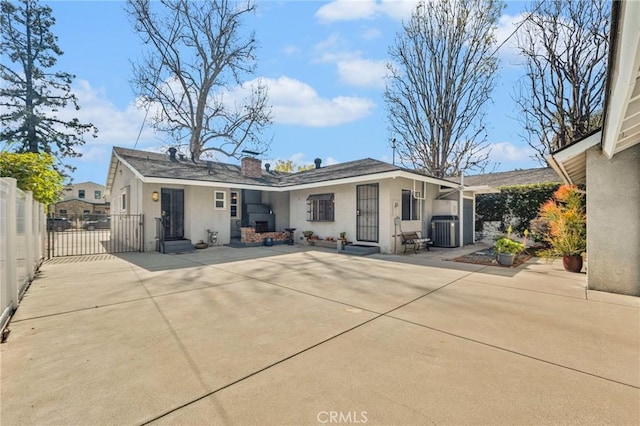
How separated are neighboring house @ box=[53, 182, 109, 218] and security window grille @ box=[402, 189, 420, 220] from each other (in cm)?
3824

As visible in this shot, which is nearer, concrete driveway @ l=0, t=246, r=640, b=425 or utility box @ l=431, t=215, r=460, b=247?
concrete driveway @ l=0, t=246, r=640, b=425

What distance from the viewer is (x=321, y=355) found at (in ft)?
8.75

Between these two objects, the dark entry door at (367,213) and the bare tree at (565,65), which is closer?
the dark entry door at (367,213)

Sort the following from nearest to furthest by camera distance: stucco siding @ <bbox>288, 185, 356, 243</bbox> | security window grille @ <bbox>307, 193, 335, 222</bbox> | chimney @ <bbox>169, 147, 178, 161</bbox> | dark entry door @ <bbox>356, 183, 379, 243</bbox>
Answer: dark entry door @ <bbox>356, 183, 379, 243</bbox> → stucco siding @ <bbox>288, 185, 356, 243</bbox> → security window grille @ <bbox>307, 193, 335, 222</bbox> → chimney @ <bbox>169, 147, 178, 161</bbox>

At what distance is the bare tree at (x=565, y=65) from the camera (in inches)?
486

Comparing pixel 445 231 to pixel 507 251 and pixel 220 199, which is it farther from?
pixel 220 199

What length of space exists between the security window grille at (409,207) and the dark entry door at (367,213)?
116 centimetres

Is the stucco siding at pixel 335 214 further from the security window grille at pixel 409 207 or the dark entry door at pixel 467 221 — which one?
the dark entry door at pixel 467 221

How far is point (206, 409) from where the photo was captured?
75.3 inches

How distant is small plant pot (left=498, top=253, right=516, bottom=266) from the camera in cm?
739

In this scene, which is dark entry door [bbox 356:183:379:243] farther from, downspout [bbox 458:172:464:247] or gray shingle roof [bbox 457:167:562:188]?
gray shingle roof [bbox 457:167:562:188]

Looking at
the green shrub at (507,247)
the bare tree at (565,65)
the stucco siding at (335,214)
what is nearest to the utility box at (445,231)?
the green shrub at (507,247)

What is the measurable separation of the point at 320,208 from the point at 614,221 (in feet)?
29.0

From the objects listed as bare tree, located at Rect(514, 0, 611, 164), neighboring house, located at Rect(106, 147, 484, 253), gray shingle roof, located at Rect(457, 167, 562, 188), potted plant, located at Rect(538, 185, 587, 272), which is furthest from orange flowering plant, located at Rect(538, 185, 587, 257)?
bare tree, located at Rect(514, 0, 611, 164)
